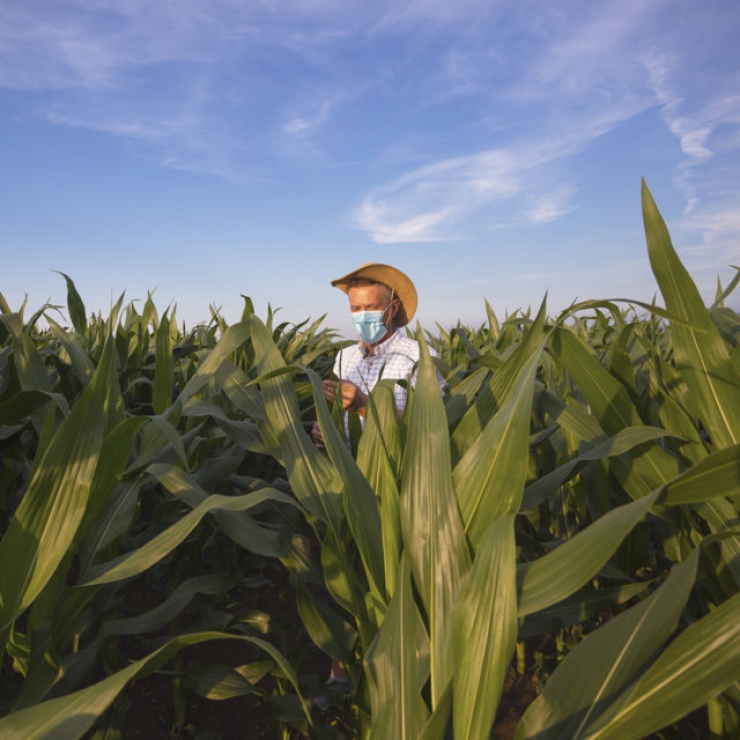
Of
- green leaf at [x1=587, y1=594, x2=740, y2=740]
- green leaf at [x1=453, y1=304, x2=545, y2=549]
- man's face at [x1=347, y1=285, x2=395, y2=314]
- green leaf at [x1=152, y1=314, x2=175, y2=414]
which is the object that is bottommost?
green leaf at [x1=587, y1=594, x2=740, y2=740]

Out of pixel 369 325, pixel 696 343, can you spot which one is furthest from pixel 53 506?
pixel 369 325

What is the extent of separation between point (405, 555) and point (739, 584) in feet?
2.08

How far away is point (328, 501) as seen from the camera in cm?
99

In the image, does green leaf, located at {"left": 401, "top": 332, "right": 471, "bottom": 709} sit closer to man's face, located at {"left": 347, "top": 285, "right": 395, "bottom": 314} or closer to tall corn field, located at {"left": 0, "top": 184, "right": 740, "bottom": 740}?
tall corn field, located at {"left": 0, "top": 184, "right": 740, "bottom": 740}

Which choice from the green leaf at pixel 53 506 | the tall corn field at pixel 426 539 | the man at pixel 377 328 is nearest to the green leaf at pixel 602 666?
the tall corn field at pixel 426 539

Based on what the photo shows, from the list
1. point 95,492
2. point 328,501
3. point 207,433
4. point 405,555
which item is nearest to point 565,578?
point 405,555

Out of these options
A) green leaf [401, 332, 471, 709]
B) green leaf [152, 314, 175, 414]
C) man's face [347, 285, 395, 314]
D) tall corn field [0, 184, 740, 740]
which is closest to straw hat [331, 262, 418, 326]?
man's face [347, 285, 395, 314]

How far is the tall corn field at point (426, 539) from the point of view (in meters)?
0.63

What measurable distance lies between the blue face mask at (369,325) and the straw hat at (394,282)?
0.81 feet

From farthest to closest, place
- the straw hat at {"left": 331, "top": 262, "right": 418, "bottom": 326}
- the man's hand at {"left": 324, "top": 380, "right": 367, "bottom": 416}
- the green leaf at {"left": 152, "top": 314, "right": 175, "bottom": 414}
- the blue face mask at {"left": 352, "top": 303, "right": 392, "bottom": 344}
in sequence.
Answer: the straw hat at {"left": 331, "top": 262, "right": 418, "bottom": 326}, the blue face mask at {"left": 352, "top": 303, "right": 392, "bottom": 344}, the man's hand at {"left": 324, "top": 380, "right": 367, "bottom": 416}, the green leaf at {"left": 152, "top": 314, "right": 175, "bottom": 414}

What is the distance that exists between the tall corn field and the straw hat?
3.72 feet

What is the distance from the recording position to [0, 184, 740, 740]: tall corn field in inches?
25.0

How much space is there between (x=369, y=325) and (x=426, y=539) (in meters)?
1.58

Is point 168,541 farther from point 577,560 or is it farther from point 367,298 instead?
point 367,298
